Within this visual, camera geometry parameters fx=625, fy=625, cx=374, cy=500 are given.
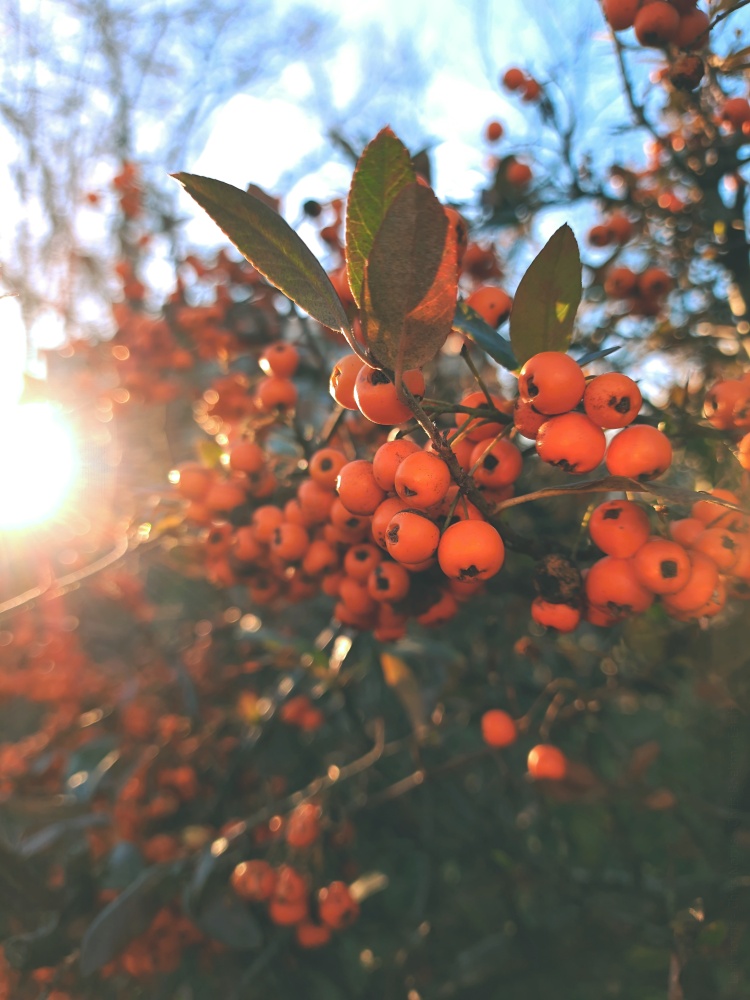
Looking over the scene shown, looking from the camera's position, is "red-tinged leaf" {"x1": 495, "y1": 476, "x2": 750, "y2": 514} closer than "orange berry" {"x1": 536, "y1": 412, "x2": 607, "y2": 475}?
Yes

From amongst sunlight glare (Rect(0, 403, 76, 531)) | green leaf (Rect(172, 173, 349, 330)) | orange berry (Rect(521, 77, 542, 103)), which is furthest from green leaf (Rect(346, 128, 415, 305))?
orange berry (Rect(521, 77, 542, 103))

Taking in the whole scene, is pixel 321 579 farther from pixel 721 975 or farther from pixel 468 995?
pixel 721 975

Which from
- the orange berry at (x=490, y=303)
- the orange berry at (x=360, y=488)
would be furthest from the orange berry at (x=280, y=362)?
the orange berry at (x=360, y=488)

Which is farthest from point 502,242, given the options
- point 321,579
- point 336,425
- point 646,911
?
point 646,911

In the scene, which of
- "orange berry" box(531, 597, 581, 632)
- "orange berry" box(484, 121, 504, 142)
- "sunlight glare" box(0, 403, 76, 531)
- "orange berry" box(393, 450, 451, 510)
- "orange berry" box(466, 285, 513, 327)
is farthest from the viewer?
"orange berry" box(484, 121, 504, 142)

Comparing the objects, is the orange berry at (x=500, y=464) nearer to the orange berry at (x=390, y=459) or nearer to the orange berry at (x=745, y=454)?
the orange berry at (x=390, y=459)

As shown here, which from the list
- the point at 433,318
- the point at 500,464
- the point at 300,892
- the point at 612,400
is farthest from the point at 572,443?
the point at 300,892

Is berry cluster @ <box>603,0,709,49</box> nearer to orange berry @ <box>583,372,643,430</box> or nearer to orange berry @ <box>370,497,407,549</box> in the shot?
orange berry @ <box>583,372,643,430</box>
